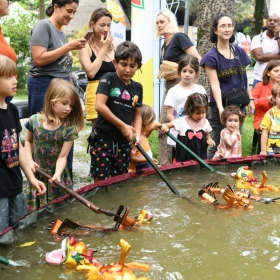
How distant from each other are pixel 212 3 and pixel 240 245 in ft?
17.0

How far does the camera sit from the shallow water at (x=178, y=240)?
255 centimetres

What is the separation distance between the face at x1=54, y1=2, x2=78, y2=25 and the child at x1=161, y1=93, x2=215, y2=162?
142cm

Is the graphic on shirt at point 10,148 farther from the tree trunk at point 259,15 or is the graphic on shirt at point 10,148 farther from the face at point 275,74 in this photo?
the tree trunk at point 259,15

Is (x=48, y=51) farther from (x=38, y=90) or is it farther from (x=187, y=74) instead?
(x=187, y=74)

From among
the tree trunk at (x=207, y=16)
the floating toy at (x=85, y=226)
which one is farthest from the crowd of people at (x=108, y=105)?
the tree trunk at (x=207, y=16)

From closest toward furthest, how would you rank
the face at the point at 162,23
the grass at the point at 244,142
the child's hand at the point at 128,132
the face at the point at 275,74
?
the child's hand at the point at 128,132, the face at the point at 162,23, the face at the point at 275,74, the grass at the point at 244,142

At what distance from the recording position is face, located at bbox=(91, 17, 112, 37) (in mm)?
4763

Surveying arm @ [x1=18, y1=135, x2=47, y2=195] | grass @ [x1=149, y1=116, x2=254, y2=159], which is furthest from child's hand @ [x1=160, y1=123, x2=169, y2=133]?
grass @ [x1=149, y1=116, x2=254, y2=159]

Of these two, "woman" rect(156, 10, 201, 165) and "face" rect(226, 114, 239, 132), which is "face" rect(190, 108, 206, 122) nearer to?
"face" rect(226, 114, 239, 132)

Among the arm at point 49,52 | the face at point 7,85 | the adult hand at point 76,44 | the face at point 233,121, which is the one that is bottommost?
the face at point 233,121

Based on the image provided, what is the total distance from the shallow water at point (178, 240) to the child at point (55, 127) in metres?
0.44

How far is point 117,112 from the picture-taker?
418 cm

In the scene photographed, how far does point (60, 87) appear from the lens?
363cm

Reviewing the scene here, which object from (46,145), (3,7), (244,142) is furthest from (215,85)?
(244,142)
